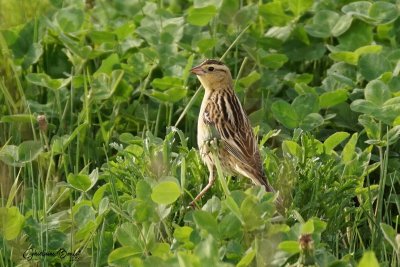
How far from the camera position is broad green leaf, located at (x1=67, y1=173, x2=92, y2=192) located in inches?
223

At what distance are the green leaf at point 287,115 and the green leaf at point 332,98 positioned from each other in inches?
9.8

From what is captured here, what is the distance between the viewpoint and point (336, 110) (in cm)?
697

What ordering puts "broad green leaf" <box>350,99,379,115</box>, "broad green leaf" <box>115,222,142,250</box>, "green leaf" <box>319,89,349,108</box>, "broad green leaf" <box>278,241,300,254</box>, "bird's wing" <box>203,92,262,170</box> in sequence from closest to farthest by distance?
"broad green leaf" <box>278,241,300,254</box>
"broad green leaf" <box>115,222,142,250</box>
"bird's wing" <box>203,92,262,170</box>
"broad green leaf" <box>350,99,379,115</box>
"green leaf" <box>319,89,349,108</box>

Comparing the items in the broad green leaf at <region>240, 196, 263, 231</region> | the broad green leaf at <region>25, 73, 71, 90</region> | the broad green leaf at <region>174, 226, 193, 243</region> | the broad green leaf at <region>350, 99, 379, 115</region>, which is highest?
the broad green leaf at <region>240, 196, 263, 231</region>

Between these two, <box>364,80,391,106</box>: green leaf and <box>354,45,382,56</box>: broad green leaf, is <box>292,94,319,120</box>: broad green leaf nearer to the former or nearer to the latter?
<box>364,80,391,106</box>: green leaf

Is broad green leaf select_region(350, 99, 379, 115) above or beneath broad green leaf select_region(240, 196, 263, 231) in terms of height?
beneath

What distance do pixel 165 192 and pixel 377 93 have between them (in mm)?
1855

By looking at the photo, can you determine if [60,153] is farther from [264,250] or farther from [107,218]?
[264,250]

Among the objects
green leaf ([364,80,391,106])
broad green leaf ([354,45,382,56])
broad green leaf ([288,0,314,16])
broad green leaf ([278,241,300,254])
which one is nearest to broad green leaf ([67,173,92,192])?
broad green leaf ([278,241,300,254])

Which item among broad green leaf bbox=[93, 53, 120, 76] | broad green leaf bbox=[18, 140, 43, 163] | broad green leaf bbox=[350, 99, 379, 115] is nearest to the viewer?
broad green leaf bbox=[18, 140, 43, 163]

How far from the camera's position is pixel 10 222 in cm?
530

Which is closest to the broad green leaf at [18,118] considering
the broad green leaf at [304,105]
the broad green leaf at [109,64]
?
the broad green leaf at [109,64]

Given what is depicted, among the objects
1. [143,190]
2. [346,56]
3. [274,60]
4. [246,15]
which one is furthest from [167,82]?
[143,190]

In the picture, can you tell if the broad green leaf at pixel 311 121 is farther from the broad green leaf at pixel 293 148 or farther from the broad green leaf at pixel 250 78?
the broad green leaf at pixel 293 148
